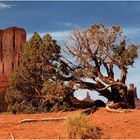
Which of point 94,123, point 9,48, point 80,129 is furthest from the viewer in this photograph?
point 9,48

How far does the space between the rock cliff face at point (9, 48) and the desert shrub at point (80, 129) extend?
19.1m

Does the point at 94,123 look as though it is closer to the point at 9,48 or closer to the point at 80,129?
the point at 80,129

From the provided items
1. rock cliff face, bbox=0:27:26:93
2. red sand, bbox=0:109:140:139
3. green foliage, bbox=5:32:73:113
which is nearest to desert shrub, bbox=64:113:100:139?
red sand, bbox=0:109:140:139

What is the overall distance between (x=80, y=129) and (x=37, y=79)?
8293 mm

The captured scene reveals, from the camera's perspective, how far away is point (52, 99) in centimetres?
2222

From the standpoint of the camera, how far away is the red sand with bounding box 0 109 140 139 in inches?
627

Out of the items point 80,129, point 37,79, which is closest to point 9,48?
Answer: point 37,79

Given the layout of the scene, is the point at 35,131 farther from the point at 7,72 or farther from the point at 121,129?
the point at 7,72

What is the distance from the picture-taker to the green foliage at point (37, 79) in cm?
2227

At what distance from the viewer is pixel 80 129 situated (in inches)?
609

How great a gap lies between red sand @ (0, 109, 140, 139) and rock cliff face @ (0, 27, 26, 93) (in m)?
15.4

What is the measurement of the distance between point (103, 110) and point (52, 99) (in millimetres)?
3105

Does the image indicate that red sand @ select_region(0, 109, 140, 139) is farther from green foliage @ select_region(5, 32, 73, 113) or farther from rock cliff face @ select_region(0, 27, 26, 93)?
rock cliff face @ select_region(0, 27, 26, 93)

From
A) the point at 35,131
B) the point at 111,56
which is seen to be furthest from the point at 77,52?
the point at 35,131
